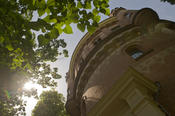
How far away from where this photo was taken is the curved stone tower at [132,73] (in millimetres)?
5020

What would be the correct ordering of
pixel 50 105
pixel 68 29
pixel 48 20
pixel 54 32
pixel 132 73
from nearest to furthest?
pixel 68 29
pixel 48 20
pixel 54 32
pixel 132 73
pixel 50 105

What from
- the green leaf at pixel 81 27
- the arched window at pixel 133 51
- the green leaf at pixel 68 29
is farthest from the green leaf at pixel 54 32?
the arched window at pixel 133 51

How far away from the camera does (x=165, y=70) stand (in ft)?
19.2

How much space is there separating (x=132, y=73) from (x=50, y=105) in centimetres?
1791

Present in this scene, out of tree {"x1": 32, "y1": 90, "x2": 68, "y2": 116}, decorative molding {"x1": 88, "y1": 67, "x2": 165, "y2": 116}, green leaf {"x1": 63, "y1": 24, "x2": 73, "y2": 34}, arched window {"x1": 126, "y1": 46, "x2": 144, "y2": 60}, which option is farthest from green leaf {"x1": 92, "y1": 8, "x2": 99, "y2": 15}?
tree {"x1": 32, "y1": 90, "x2": 68, "y2": 116}

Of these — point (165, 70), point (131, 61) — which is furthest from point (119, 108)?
point (131, 61)

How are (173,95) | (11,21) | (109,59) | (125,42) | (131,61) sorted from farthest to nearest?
1. (125,42)
2. (109,59)
3. (131,61)
4. (173,95)
5. (11,21)

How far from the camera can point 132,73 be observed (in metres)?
5.42

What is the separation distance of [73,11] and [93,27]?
710 millimetres

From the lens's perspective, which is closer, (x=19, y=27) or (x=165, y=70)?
(x=19, y=27)

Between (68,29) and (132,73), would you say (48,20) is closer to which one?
(68,29)

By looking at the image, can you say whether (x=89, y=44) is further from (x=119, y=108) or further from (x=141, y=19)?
(x=119, y=108)

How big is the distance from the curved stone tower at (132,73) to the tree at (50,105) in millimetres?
9524

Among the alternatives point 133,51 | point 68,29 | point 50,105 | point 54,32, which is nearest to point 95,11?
point 68,29
